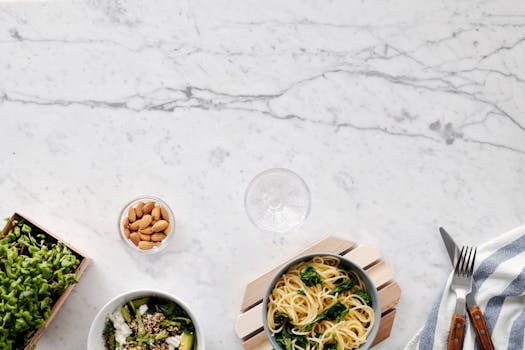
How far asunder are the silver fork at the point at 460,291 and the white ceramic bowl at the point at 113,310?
0.65 metres

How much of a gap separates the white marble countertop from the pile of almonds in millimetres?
55

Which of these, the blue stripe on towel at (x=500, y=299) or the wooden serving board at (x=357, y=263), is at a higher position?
the wooden serving board at (x=357, y=263)

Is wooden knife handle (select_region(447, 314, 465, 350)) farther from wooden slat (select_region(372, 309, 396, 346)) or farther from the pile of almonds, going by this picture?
the pile of almonds

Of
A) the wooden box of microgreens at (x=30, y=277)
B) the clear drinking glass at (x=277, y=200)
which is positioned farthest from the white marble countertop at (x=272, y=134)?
the wooden box of microgreens at (x=30, y=277)

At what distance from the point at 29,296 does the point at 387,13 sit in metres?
1.16

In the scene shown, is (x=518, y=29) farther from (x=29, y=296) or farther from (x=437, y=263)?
(x=29, y=296)

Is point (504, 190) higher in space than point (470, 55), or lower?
lower

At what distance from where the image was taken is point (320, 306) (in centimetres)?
173

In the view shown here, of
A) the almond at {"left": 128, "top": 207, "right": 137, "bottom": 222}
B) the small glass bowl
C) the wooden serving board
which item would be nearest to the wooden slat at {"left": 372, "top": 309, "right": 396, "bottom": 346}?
the wooden serving board

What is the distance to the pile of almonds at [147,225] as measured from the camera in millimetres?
1761

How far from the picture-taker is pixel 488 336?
68.9 inches

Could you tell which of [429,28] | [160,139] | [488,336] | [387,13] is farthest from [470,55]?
[160,139]

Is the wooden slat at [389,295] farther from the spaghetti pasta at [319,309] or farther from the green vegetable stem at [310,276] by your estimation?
the green vegetable stem at [310,276]

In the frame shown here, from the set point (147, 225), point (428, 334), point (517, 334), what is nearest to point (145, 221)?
point (147, 225)
